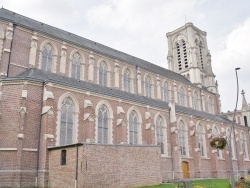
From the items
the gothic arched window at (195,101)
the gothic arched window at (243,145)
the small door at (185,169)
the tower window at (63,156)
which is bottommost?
the small door at (185,169)

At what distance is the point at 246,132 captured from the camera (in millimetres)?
48500

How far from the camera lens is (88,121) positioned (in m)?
23.6

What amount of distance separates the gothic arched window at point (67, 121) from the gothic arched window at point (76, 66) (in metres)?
6.65

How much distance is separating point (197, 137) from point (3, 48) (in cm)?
2485

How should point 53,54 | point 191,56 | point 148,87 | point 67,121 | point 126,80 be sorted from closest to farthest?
point 67,121
point 53,54
point 126,80
point 148,87
point 191,56

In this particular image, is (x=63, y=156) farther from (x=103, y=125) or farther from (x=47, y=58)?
(x=47, y=58)

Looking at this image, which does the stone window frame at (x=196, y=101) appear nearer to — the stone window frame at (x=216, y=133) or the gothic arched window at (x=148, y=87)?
the stone window frame at (x=216, y=133)

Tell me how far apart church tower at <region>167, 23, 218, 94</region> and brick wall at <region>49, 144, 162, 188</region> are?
101ft

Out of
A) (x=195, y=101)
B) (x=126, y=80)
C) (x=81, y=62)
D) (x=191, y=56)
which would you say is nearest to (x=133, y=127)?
(x=126, y=80)

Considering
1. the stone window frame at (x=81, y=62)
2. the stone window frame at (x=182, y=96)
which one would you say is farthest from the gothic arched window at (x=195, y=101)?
the stone window frame at (x=81, y=62)

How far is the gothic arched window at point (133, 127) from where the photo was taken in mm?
27909

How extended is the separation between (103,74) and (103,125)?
874 cm

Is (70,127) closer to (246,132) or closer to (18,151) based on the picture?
(18,151)

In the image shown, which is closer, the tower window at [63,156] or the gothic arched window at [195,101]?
the tower window at [63,156]
